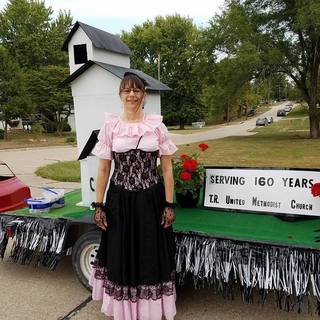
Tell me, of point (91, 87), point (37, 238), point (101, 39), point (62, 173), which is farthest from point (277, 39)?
point (37, 238)

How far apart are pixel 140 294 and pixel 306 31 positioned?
23.0 meters

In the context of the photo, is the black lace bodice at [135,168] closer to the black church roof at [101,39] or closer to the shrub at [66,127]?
the black church roof at [101,39]

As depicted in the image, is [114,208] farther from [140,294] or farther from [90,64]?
[90,64]

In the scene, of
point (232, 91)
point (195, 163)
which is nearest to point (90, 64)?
point (195, 163)

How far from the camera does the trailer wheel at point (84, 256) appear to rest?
12.1 ft

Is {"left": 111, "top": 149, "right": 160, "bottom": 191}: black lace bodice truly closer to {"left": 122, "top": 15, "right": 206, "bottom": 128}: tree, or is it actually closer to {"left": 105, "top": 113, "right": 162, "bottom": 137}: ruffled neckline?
{"left": 105, "top": 113, "right": 162, "bottom": 137}: ruffled neckline

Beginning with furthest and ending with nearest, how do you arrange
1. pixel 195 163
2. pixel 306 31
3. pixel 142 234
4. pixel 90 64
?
1. pixel 306 31
2. pixel 90 64
3. pixel 195 163
4. pixel 142 234

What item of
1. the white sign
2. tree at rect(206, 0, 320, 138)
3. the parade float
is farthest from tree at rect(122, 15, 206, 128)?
the white sign

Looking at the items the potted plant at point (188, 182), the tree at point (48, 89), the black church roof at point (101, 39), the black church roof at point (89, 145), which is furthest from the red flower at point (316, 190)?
the tree at point (48, 89)

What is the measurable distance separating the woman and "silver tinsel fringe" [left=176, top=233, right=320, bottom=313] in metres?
0.36

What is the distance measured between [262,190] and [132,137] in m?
1.57

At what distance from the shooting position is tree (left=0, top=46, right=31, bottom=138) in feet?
93.7

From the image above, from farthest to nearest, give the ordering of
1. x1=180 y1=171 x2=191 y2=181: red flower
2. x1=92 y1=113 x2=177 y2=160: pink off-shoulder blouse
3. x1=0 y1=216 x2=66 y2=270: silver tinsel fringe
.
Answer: x1=180 y1=171 x2=191 y2=181: red flower, x1=0 y1=216 x2=66 y2=270: silver tinsel fringe, x1=92 y1=113 x2=177 y2=160: pink off-shoulder blouse

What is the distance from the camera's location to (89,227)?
3855mm
